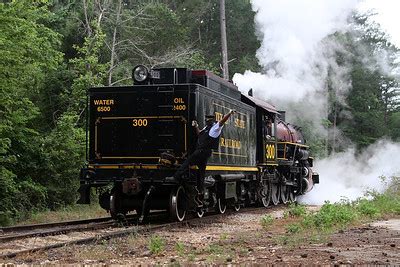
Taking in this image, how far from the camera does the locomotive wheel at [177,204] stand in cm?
1324

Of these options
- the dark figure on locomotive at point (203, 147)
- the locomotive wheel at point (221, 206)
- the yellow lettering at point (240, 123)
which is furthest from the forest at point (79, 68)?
the yellow lettering at point (240, 123)

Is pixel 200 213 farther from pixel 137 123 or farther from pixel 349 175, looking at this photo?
pixel 349 175

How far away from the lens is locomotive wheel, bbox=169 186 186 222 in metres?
13.2

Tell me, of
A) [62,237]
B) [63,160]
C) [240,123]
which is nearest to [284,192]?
[240,123]

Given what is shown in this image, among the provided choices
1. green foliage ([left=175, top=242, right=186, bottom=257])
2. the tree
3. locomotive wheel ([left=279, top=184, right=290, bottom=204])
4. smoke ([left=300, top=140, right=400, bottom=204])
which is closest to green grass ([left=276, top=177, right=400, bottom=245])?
green foliage ([left=175, top=242, right=186, bottom=257])

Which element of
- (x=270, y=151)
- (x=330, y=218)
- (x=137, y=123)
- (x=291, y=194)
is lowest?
(x=330, y=218)

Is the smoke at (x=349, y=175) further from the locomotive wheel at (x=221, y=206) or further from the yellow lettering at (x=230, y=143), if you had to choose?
the yellow lettering at (x=230, y=143)

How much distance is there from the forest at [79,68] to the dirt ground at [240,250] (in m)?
7.20

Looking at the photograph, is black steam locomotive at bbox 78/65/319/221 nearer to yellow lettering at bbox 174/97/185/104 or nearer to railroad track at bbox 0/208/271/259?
yellow lettering at bbox 174/97/185/104

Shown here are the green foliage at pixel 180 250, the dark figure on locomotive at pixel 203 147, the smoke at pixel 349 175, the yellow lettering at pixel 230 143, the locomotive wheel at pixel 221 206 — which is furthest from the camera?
the smoke at pixel 349 175

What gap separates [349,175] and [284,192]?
35.3 ft

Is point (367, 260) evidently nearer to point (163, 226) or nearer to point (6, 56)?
point (163, 226)

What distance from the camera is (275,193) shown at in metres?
22.7

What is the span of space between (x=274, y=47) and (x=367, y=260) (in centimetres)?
2116
